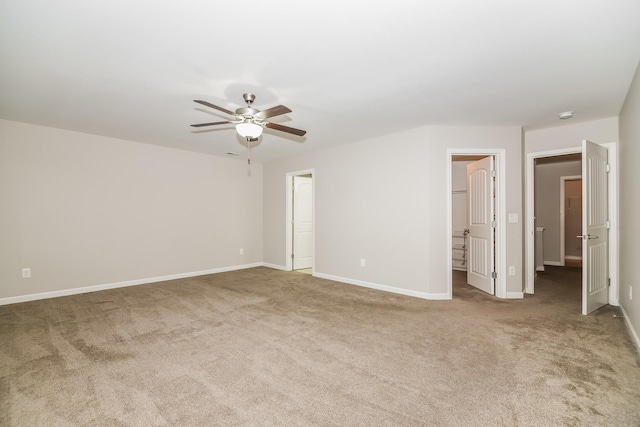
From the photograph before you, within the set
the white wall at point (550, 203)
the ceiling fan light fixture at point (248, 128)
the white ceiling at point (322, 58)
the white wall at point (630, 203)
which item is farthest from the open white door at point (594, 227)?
the white wall at point (550, 203)

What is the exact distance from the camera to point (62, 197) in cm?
437

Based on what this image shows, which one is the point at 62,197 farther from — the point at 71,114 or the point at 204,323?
the point at 204,323

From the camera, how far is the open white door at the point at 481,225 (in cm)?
427

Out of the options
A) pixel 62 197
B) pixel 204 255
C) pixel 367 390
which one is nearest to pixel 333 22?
pixel 367 390

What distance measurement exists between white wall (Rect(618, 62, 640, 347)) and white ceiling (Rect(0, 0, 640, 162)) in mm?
249

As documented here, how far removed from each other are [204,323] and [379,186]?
3176mm

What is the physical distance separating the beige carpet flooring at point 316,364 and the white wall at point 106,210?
2.40ft

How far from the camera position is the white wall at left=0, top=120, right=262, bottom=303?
159 inches

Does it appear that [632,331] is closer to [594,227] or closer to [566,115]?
[594,227]

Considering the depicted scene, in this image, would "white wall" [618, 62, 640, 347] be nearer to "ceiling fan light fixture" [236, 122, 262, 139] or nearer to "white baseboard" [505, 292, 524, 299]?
"white baseboard" [505, 292, 524, 299]

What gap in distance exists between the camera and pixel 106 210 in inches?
187

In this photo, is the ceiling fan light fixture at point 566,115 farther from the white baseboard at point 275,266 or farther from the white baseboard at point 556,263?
the white baseboard at point 275,266

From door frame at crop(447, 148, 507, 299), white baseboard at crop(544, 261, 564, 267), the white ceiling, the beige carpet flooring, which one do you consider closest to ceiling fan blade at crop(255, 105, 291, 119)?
the white ceiling

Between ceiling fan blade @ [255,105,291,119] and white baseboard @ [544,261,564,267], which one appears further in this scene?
white baseboard @ [544,261,564,267]
